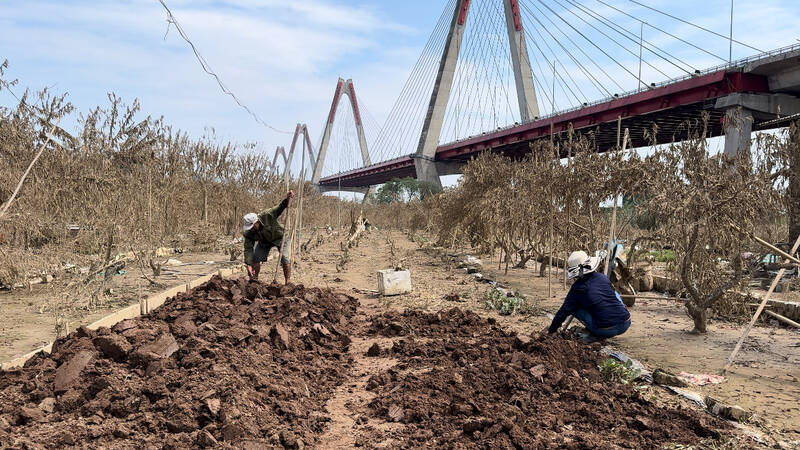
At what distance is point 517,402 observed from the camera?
438 cm

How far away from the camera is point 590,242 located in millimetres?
10422

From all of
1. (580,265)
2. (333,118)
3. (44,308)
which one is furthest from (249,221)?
(333,118)

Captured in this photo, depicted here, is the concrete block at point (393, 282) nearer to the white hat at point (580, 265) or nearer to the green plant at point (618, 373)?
the white hat at point (580, 265)

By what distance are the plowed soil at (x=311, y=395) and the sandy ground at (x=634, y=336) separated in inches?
9.8

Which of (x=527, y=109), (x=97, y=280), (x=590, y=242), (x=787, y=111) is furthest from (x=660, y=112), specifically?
(x=97, y=280)

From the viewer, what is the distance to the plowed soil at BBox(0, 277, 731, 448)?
3.73 meters

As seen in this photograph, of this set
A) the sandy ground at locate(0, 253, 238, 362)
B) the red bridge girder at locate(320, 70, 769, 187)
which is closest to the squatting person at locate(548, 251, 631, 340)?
the sandy ground at locate(0, 253, 238, 362)

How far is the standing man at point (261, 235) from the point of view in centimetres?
939

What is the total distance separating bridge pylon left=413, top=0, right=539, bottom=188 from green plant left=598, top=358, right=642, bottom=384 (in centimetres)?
3802

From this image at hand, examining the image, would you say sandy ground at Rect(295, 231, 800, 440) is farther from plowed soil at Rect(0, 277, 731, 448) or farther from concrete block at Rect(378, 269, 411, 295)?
plowed soil at Rect(0, 277, 731, 448)

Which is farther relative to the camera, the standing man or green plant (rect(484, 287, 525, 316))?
the standing man

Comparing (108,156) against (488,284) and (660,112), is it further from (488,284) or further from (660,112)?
(660,112)

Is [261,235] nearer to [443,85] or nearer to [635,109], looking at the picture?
[635,109]

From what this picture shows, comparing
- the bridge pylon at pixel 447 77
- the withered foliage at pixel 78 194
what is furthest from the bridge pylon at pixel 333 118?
the withered foliage at pixel 78 194
